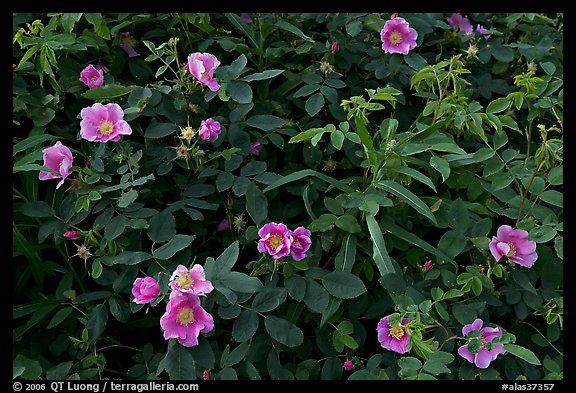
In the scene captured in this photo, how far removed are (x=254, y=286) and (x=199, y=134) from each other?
0.46 metres

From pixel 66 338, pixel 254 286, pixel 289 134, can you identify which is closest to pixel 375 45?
pixel 289 134

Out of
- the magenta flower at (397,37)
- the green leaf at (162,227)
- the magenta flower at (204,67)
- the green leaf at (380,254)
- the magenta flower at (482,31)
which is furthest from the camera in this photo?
the magenta flower at (482,31)

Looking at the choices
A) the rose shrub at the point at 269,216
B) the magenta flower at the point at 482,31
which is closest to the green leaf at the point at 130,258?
the rose shrub at the point at 269,216

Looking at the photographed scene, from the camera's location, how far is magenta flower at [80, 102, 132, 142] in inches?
61.0

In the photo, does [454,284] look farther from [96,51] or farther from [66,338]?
[96,51]

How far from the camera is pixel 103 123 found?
5.17 feet

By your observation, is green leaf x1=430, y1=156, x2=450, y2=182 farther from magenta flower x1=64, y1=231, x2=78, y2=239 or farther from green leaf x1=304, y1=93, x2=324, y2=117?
magenta flower x1=64, y1=231, x2=78, y2=239

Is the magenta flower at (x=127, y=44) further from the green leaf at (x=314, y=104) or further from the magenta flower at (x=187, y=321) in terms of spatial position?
the magenta flower at (x=187, y=321)

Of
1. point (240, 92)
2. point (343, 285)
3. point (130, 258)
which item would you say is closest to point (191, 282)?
point (130, 258)

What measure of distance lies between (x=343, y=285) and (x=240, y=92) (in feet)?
1.90

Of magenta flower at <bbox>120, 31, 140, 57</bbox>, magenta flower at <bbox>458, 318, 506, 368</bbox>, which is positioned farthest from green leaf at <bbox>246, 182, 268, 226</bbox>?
magenta flower at <bbox>120, 31, 140, 57</bbox>

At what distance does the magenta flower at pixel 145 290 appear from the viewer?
4.35ft

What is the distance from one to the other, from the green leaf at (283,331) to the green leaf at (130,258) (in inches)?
12.1

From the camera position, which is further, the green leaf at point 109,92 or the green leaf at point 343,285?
the green leaf at point 109,92
